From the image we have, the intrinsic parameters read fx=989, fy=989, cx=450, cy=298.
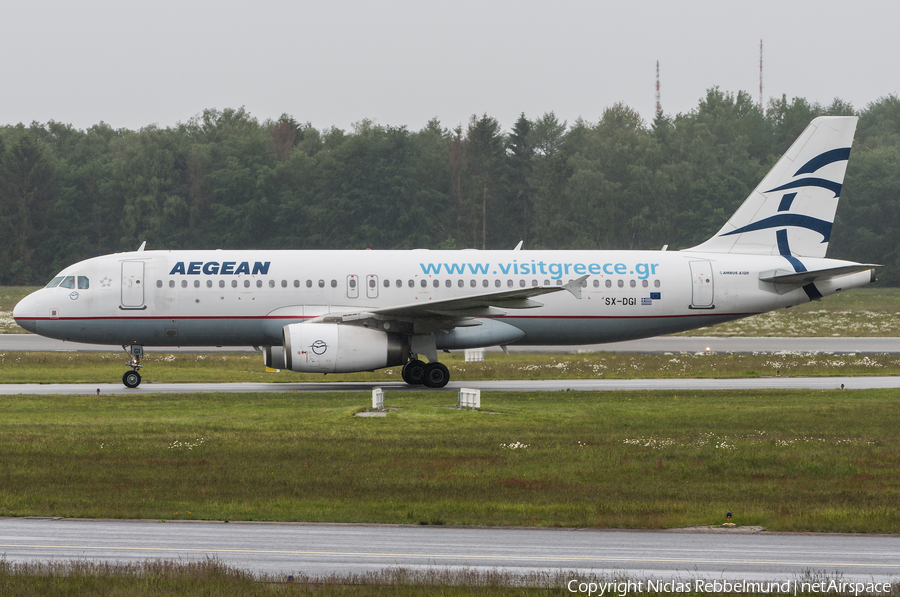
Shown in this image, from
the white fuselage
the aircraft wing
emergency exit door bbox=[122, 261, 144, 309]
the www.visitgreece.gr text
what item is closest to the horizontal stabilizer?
the white fuselage

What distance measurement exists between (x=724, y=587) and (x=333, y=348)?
63.0 feet

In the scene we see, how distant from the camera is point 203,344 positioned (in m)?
31.6

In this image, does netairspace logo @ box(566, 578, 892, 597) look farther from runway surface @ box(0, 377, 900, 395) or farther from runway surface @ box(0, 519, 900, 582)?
runway surface @ box(0, 377, 900, 395)

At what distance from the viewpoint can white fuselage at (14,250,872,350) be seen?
3092 cm

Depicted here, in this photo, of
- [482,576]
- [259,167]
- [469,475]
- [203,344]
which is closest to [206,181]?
[259,167]

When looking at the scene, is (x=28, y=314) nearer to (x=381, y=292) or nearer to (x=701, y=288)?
(x=381, y=292)

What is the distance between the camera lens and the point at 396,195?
327 ft

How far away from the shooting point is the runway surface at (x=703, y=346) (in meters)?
45.2

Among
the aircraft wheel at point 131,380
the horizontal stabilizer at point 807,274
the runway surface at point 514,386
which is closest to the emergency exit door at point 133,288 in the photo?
the aircraft wheel at point 131,380

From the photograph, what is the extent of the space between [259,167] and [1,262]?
90.6ft

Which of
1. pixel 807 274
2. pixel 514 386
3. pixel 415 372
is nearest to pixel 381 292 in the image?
pixel 415 372

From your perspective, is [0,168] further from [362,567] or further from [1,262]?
[362,567]

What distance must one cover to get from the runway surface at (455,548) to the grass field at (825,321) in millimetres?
43586

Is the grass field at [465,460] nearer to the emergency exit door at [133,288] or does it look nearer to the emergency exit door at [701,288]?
the emergency exit door at [133,288]
